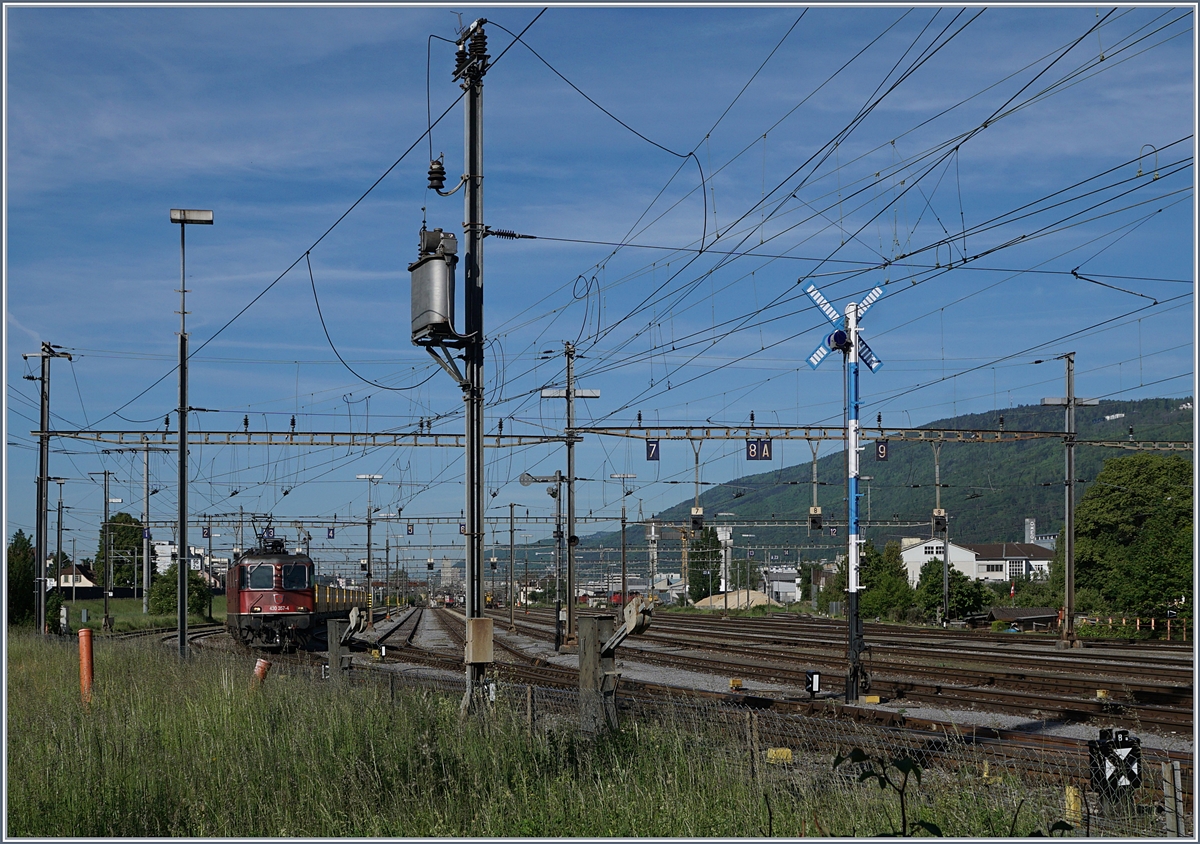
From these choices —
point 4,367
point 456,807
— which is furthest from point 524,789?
point 4,367

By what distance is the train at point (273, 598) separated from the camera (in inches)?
1455

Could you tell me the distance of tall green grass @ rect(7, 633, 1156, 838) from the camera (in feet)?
27.1

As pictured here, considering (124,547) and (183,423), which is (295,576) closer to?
(183,423)

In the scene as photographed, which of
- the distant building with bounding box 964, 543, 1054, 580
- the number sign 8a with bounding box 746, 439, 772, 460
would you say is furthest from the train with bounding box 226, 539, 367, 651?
the distant building with bounding box 964, 543, 1054, 580

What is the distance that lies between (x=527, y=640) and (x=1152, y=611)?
937 inches

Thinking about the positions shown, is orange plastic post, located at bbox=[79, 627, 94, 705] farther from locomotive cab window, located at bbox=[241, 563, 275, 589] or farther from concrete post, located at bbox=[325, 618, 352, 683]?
locomotive cab window, located at bbox=[241, 563, 275, 589]

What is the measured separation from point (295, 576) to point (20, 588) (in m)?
12.6

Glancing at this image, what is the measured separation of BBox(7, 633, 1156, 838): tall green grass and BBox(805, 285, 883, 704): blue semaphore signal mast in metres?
7.45

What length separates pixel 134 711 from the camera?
1375 centimetres

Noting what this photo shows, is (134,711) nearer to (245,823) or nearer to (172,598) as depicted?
(245,823)

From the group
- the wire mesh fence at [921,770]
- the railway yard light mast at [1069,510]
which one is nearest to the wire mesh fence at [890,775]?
the wire mesh fence at [921,770]

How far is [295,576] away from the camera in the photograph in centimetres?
3772

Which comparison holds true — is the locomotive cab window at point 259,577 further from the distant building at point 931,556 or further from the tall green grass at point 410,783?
the distant building at point 931,556

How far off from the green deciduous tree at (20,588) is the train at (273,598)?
8350 mm
